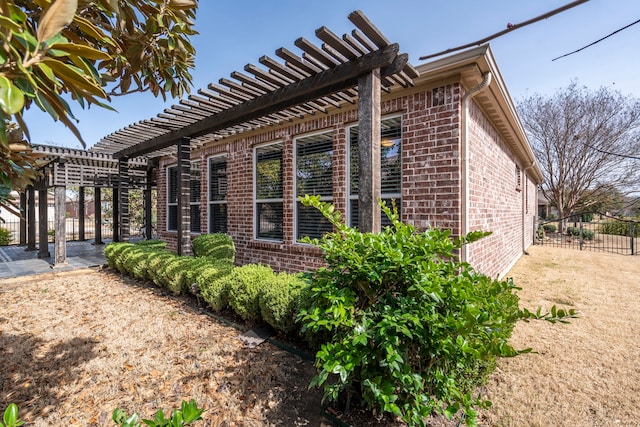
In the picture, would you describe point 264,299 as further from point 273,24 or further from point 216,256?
point 273,24

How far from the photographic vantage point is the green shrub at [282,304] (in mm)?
3029

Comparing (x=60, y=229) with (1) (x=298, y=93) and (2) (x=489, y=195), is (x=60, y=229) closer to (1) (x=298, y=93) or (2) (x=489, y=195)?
(1) (x=298, y=93)

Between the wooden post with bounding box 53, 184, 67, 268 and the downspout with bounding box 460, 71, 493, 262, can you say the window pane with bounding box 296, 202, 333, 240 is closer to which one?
the downspout with bounding box 460, 71, 493, 262

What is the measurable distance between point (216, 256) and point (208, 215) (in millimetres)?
1987

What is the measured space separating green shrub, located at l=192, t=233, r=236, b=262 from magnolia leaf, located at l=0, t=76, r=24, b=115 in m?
5.06

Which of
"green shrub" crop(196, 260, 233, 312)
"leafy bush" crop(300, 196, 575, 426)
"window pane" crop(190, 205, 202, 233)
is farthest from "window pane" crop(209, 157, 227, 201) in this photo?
"leafy bush" crop(300, 196, 575, 426)

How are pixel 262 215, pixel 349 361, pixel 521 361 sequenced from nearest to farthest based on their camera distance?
pixel 349 361, pixel 521 361, pixel 262 215

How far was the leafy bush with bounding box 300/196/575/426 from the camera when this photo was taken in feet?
5.50

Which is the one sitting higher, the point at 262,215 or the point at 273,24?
the point at 273,24

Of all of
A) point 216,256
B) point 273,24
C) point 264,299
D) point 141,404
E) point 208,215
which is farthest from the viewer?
point 208,215

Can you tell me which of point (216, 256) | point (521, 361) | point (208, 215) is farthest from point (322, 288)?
point (208, 215)

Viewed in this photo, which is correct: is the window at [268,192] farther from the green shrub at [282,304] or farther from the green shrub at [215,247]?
the green shrub at [282,304]

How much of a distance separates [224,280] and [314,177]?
2.33m

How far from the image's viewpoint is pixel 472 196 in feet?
13.0
